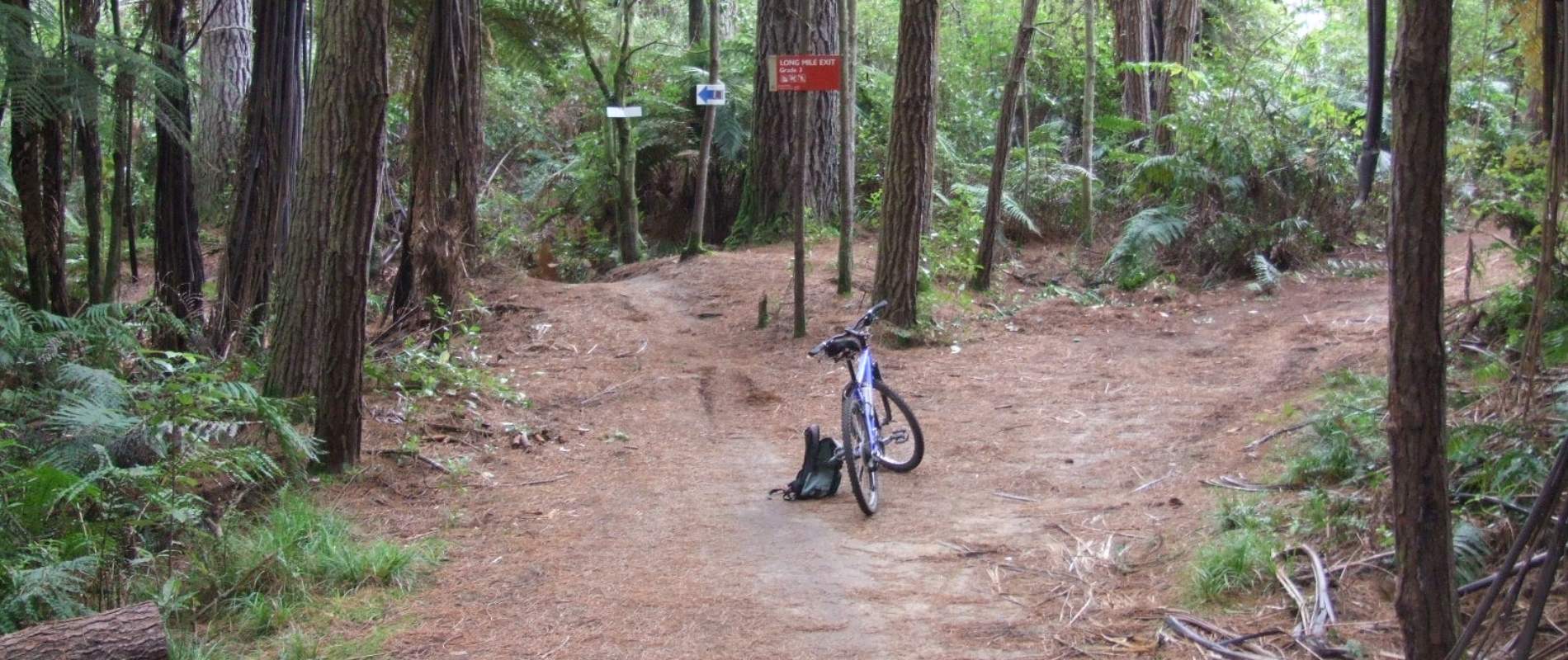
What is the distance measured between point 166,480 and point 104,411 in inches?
21.3

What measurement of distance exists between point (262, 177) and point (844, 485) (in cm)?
491

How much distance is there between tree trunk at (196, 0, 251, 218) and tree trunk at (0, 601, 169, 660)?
10.6m

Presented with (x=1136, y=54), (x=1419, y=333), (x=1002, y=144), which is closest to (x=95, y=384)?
(x=1419, y=333)

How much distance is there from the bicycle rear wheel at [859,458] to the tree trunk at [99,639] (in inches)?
135

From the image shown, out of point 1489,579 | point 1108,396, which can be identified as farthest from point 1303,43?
point 1489,579

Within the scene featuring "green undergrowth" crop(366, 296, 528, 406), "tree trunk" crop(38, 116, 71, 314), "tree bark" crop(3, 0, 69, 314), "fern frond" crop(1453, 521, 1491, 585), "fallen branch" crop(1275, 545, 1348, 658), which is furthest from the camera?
"green undergrowth" crop(366, 296, 528, 406)

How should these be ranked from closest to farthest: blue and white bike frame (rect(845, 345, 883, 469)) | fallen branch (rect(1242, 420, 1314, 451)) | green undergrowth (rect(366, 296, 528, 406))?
1. blue and white bike frame (rect(845, 345, 883, 469))
2. fallen branch (rect(1242, 420, 1314, 451))
3. green undergrowth (rect(366, 296, 528, 406))

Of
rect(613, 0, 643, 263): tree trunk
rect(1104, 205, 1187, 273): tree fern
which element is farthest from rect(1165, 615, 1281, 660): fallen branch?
rect(613, 0, 643, 263): tree trunk

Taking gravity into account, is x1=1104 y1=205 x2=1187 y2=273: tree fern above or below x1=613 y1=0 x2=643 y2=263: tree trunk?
below

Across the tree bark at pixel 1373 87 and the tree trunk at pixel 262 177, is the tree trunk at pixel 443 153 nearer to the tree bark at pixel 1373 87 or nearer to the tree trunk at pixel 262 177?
the tree trunk at pixel 262 177

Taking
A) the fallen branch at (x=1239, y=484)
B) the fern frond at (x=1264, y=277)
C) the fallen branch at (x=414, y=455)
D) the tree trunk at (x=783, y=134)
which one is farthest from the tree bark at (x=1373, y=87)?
the tree trunk at (x=783, y=134)

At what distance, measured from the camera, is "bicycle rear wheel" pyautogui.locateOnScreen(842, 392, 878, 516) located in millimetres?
6539

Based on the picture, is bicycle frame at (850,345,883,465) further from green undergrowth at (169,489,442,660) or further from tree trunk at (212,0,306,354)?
tree trunk at (212,0,306,354)

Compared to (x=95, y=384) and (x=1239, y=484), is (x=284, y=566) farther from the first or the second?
(x=1239, y=484)
